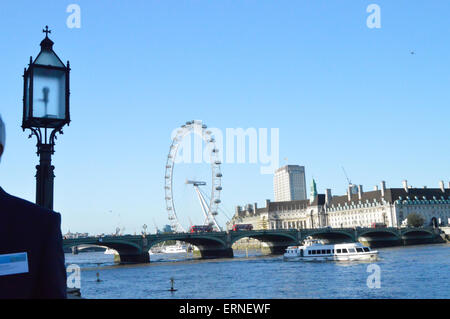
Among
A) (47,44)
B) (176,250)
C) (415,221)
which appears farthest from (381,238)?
(47,44)

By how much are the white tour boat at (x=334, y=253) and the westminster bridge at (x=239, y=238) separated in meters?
16.5

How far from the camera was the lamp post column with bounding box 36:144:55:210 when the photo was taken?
24.3 ft

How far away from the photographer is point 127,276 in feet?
195

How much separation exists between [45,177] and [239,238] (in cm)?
8709

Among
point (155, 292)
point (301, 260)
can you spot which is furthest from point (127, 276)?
point (301, 260)

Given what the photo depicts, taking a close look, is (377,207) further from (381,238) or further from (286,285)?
(286,285)

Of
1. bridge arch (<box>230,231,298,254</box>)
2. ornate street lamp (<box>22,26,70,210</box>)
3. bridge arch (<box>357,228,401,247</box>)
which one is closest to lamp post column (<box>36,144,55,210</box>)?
ornate street lamp (<box>22,26,70,210</box>)

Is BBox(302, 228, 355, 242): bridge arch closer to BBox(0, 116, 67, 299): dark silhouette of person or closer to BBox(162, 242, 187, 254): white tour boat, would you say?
BBox(162, 242, 187, 254): white tour boat

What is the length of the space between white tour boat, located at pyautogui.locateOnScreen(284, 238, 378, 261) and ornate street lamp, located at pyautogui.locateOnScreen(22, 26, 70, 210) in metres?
65.3

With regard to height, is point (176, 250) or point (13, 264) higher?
point (13, 264)

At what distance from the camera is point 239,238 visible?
3669 inches
